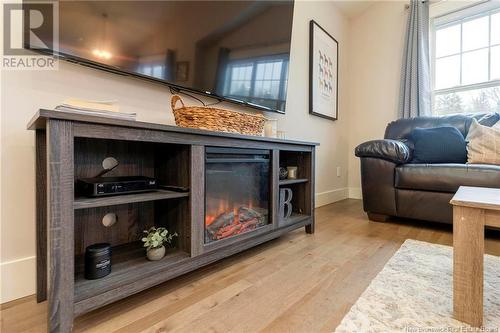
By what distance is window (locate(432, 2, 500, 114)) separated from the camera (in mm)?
2422

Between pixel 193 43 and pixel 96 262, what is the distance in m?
1.06

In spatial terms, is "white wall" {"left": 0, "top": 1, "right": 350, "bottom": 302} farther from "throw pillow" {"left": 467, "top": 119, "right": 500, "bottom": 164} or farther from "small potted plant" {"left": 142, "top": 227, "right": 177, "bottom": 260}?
"throw pillow" {"left": 467, "top": 119, "right": 500, "bottom": 164}

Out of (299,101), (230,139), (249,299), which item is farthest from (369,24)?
(249,299)

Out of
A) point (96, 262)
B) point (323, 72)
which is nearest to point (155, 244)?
point (96, 262)

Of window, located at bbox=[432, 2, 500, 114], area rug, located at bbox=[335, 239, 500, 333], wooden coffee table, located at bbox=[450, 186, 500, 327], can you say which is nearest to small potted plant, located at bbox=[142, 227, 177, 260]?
area rug, located at bbox=[335, 239, 500, 333]

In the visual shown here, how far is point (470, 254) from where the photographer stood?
0.74 meters

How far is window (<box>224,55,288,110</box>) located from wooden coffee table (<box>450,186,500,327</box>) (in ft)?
3.92

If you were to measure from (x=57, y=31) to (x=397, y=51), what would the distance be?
3.19 meters

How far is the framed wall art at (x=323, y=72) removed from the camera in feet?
8.02

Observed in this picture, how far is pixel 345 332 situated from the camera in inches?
28.4

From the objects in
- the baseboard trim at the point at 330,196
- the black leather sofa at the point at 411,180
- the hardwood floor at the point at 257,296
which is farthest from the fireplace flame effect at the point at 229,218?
the baseboard trim at the point at 330,196

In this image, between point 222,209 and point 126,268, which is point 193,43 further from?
point 126,268

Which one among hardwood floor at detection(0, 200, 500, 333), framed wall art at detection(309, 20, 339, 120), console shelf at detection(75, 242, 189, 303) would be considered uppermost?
framed wall art at detection(309, 20, 339, 120)

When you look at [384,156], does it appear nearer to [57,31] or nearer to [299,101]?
[299,101]
